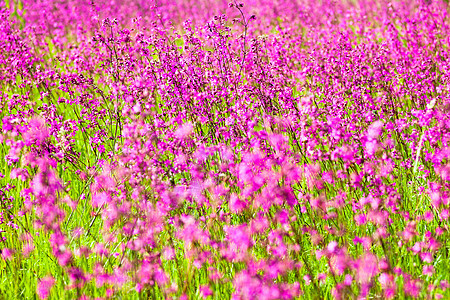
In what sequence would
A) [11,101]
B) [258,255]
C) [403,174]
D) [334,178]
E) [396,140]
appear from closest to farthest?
[258,255] → [334,178] → [403,174] → [396,140] → [11,101]

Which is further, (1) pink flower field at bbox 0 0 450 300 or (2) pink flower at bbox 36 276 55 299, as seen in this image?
(2) pink flower at bbox 36 276 55 299

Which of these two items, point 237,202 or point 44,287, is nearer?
point 237,202

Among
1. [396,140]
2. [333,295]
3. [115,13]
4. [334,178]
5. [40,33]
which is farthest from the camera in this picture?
[115,13]

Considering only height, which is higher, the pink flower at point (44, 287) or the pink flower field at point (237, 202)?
the pink flower field at point (237, 202)

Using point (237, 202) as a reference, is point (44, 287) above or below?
below

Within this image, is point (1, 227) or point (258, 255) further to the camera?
point (1, 227)

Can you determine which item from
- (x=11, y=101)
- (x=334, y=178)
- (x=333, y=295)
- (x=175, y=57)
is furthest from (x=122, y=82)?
(x=333, y=295)

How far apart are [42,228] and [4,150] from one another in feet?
6.81

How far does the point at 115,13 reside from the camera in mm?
12633

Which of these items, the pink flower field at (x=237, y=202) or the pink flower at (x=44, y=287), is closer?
the pink flower field at (x=237, y=202)

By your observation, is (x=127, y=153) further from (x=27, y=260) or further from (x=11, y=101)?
(x=11, y=101)

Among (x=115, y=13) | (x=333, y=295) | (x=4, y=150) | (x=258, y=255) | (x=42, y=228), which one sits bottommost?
(x=333, y=295)

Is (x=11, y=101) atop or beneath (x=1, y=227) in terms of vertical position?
atop

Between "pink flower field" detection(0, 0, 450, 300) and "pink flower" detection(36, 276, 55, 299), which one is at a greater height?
"pink flower field" detection(0, 0, 450, 300)
